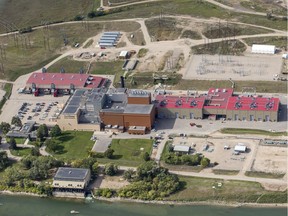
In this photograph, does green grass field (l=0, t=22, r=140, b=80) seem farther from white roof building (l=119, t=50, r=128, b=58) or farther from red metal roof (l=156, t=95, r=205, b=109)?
red metal roof (l=156, t=95, r=205, b=109)

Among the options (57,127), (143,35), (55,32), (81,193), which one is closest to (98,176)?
(81,193)

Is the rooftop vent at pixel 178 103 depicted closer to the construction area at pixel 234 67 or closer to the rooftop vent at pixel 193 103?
the rooftop vent at pixel 193 103

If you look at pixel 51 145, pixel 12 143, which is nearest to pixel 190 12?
pixel 51 145

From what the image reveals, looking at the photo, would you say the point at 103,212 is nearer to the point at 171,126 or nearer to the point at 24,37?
the point at 171,126

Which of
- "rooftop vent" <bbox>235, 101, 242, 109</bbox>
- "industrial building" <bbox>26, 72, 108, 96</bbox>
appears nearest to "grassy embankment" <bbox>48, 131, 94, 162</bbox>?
"industrial building" <bbox>26, 72, 108, 96</bbox>

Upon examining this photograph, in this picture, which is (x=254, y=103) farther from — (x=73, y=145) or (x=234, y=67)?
(x=73, y=145)

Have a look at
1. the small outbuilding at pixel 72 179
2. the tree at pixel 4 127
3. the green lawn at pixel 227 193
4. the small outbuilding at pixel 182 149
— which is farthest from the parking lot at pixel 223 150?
the tree at pixel 4 127
